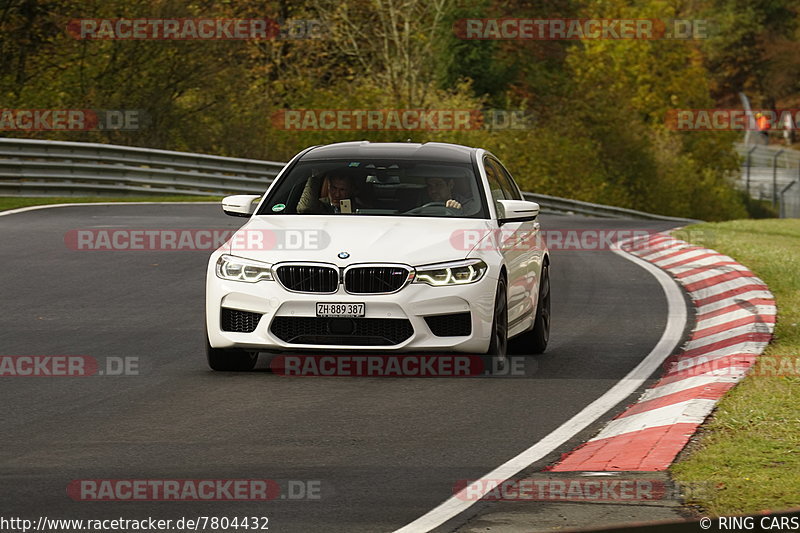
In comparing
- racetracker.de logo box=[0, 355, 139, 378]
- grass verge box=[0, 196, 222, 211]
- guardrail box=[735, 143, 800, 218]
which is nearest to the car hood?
racetracker.de logo box=[0, 355, 139, 378]

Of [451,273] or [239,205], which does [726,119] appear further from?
[451,273]

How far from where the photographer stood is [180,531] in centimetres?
589

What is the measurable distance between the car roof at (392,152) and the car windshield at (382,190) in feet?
0.24

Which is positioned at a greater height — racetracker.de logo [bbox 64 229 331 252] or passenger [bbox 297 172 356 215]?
passenger [bbox 297 172 356 215]

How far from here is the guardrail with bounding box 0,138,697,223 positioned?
96.8 feet

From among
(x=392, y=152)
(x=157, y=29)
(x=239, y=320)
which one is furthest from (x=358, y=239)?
(x=157, y=29)

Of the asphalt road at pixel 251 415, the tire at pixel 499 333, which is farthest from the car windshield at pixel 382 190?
the asphalt road at pixel 251 415

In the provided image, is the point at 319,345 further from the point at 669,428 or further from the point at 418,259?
the point at 669,428

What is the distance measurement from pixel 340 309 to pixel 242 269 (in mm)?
780

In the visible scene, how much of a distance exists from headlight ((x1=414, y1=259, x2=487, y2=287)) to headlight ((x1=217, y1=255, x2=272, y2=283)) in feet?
3.44

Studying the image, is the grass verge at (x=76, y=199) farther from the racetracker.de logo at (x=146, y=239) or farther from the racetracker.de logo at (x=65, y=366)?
the racetracker.de logo at (x=65, y=366)

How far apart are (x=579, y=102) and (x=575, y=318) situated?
161 ft

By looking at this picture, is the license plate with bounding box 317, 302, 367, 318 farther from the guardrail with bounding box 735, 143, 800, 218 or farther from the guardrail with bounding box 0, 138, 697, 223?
the guardrail with bounding box 735, 143, 800, 218

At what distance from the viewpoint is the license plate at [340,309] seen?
9.99 meters
